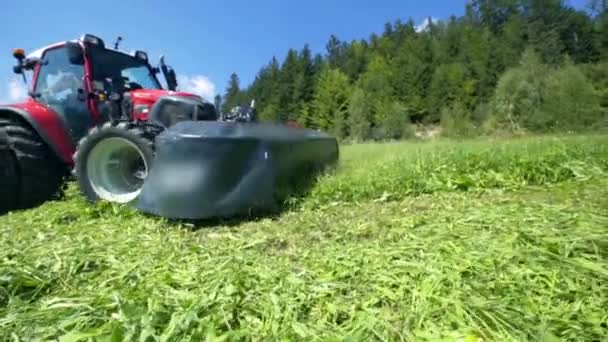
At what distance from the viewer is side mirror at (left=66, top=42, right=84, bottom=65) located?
4004 mm

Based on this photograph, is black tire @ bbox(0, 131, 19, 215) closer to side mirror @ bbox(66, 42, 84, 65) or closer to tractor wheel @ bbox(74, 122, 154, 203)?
tractor wheel @ bbox(74, 122, 154, 203)

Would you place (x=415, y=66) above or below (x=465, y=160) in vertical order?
above

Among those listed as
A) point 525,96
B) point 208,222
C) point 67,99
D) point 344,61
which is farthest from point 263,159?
point 344,61

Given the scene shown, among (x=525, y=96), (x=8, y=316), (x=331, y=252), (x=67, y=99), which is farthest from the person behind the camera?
(x=525, y=96)

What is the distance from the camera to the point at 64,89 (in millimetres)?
4398

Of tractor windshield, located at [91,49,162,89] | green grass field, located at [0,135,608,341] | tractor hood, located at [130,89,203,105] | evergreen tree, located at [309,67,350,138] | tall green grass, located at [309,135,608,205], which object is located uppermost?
evergreen tree, located at [309,67,350,138]

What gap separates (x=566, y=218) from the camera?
205 centimetres

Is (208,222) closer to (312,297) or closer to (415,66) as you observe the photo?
(312,297)

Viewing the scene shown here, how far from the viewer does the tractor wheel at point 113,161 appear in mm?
3182

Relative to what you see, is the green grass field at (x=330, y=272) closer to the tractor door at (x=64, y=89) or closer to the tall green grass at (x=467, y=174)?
the tall green grass at (x=467, y=174)

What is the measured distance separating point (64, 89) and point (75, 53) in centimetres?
59

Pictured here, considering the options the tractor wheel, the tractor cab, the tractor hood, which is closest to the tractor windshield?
the tractor cab

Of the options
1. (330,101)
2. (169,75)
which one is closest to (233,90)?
(330,101)

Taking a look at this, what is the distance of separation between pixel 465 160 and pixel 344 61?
187 ft
